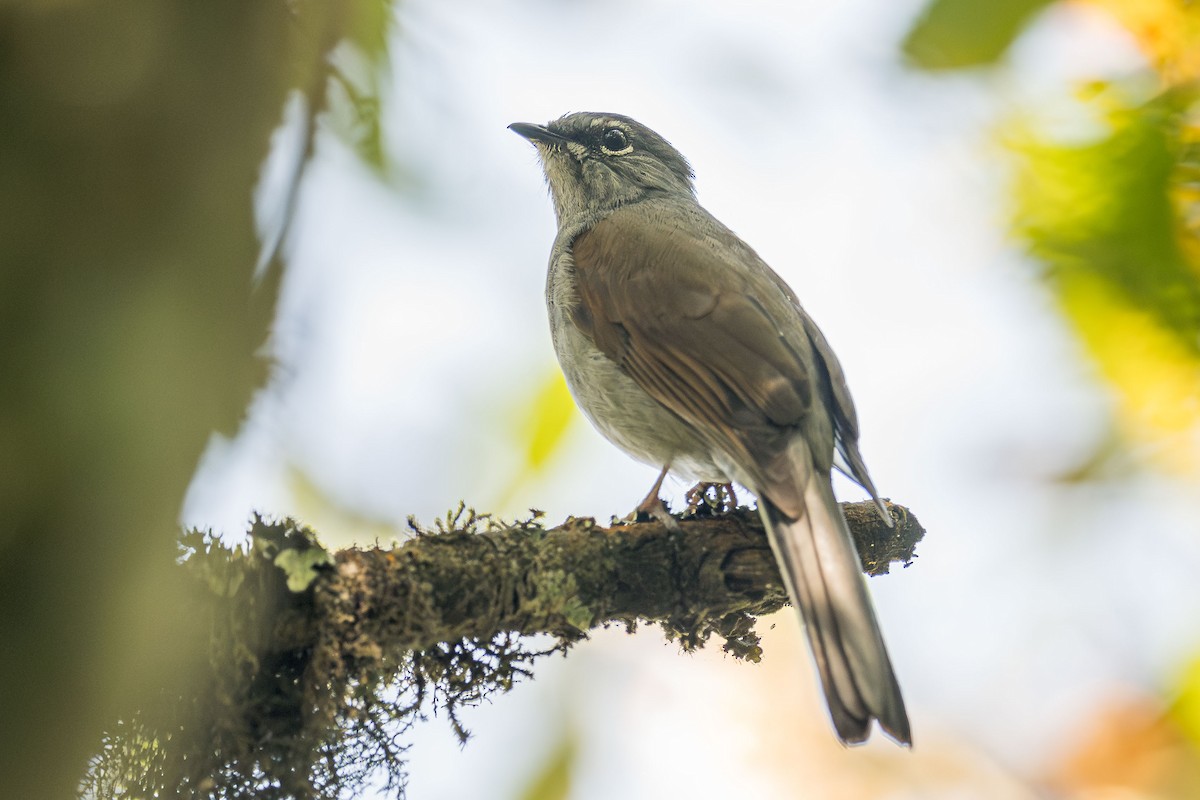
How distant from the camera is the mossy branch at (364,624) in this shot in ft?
7.19

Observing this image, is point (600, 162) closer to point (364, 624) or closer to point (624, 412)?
point (624, 412)

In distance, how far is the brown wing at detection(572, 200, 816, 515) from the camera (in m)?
3.07

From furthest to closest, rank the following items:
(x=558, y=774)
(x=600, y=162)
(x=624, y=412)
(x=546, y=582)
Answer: (x=600, y=162), (x=558, y=774), (x=624, y=412), (x=546, y=582)

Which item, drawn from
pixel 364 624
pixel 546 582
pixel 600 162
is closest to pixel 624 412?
pixel 546 582

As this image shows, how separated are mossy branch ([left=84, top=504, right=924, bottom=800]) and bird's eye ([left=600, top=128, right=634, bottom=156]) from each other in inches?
96.1

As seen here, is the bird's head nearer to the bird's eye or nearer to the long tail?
the bird's eye

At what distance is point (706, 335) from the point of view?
3318mm

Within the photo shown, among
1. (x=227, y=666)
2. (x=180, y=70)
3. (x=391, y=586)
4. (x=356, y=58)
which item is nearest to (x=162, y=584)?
(x=227, y=666)

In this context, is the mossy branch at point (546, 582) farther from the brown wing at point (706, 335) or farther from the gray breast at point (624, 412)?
the gray breast at point (624, 412)

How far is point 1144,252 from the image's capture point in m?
2.04

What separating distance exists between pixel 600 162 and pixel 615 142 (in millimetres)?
167

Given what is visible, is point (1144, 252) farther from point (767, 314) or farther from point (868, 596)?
point (767, 314)

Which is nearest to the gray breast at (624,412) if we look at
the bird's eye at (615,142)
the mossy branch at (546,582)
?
the mossy branch at (546,582)

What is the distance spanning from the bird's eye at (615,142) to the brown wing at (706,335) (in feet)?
2.90
